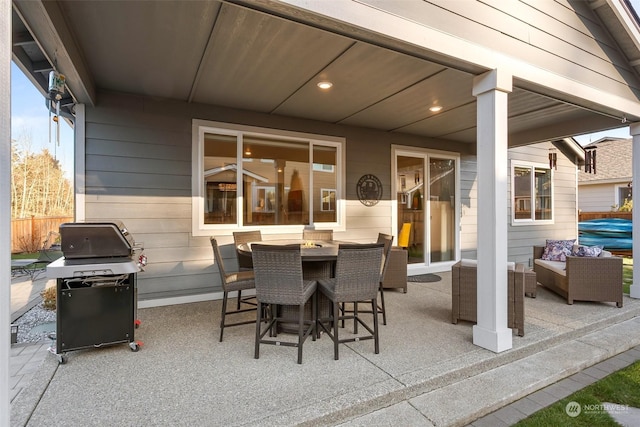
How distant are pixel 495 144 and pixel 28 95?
15.0ft

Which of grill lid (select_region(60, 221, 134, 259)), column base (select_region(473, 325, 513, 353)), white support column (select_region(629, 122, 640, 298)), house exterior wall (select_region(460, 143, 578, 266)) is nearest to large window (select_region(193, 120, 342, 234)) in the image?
grill lid (select_region(60, 221, 134, 259))

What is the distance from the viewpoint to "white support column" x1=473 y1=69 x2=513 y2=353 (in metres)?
2.86

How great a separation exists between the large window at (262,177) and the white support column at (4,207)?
9.79ft

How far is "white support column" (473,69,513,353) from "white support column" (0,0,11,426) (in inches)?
126

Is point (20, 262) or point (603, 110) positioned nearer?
→ point (603, 110)

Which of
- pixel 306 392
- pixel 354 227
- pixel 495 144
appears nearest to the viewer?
pixel 306 392

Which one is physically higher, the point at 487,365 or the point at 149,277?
the point at 149,277

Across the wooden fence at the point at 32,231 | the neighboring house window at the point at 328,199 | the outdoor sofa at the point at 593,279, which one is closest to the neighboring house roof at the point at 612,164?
the outdoor sofa at the point at 593,279

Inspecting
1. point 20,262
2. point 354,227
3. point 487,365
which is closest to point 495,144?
point 487,365

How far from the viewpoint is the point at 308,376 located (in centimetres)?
239

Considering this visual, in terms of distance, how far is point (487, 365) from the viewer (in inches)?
105

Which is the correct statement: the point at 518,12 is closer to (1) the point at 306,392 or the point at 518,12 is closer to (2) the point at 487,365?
(2) the point at 487,365

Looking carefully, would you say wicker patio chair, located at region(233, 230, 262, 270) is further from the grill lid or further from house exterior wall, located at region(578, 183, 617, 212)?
house exterior wall, located at region(578, 183, 617, 212)

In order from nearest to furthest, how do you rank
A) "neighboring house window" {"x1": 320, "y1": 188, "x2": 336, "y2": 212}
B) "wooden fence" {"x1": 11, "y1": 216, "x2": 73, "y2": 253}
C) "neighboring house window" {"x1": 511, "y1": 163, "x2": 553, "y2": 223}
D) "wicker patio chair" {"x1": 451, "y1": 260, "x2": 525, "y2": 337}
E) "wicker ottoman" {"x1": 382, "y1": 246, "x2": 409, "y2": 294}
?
"wicker patio chair" {"x1": 451, "y1": 260, "x2": 525, "y2": 337}, "wicker ottoman" {"x1": 382, "y1": 246, "x2": 409, "y2": 294}, "neighboring house window" {"x1": 320, "y1": 188, "x2": 336, "y2": 212}, "wooden fence" {"x1": 11, "y1": 216, "x2": 73, "y2": 253}, "neighboring house window" {"x1": 511, "y1": 163, "x2": 553, "y2": 223}
